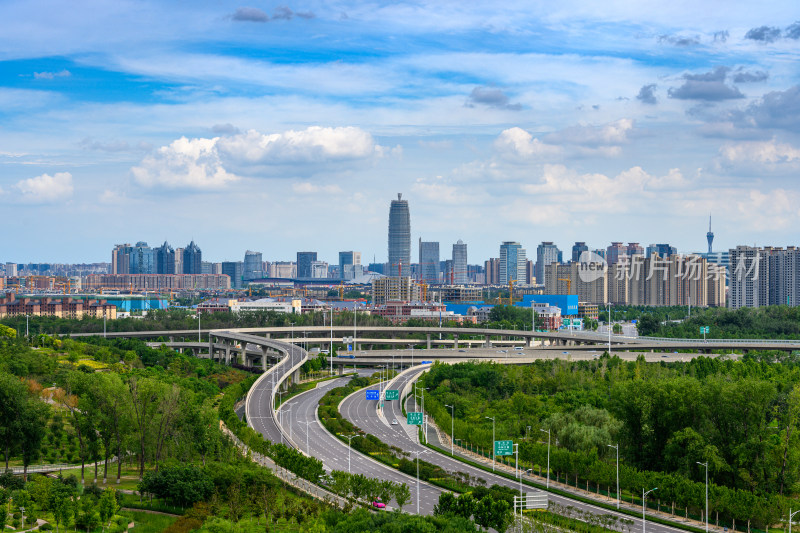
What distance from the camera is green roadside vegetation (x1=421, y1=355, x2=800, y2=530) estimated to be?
37.0m

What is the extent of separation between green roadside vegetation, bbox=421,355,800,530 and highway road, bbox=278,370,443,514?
20.9 ft

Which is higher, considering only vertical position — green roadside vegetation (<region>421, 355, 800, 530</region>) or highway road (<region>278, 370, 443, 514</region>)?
green roadside vegetation (<region>421, 355, 800, 530</region>)

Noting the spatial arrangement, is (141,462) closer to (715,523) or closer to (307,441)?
(307,441)

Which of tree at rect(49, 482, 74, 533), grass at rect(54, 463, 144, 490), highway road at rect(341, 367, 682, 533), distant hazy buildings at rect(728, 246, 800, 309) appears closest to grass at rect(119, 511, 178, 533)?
tree at rect(49, 482, 74, 533)

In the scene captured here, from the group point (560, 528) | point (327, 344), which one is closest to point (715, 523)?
point (560, 528)

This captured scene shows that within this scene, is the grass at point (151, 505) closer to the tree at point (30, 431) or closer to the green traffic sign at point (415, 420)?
the tree at point (30, 431)

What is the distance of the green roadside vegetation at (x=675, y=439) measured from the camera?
36969mm

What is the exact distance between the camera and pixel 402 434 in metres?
53.7

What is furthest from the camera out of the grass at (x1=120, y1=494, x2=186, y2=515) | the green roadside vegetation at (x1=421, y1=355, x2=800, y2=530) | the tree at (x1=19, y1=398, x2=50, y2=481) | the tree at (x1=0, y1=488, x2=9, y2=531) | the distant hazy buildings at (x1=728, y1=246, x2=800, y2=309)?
the distant hazy buildings at (x1=728, y1=246, x2=800, y2=309)

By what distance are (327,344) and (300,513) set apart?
6839 centimetres

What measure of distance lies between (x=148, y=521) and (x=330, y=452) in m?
13.6

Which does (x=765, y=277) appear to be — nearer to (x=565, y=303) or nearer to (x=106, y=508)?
(x=565, y=303)

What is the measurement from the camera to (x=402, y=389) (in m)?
68.9

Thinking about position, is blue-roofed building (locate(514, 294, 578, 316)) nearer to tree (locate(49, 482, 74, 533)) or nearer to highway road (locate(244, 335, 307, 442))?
highway road (locate(244, 335, 307, 442))
